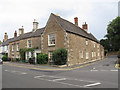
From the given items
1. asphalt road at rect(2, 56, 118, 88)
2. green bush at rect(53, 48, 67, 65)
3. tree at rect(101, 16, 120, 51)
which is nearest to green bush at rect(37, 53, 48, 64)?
→ green bush at rect(53, 48, 67, 65)

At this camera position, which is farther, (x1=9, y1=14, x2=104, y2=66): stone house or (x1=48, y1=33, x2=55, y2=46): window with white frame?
(x1=48, y1=33, x2=55, y2=46): window with white frame

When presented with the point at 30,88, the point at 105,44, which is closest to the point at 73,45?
the point at 30,88

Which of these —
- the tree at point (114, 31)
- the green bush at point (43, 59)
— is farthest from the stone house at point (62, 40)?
the tree at point (114, 31)

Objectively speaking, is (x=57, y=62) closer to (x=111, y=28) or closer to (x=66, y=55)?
Result: (x=66, y=55)

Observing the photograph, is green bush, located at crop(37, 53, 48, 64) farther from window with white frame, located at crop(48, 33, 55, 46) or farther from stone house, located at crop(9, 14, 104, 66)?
window with white frame, located at crop(48, 33, 55, 46)

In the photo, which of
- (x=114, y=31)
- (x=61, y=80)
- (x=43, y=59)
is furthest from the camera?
(x=114, y=31)

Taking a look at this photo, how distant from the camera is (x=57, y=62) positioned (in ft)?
57.8

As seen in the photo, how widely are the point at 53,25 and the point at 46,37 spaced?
9.48 feet

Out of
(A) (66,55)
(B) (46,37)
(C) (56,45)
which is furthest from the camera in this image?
(B) (46,37)

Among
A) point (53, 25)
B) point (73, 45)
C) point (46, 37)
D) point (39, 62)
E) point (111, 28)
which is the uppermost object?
point (111, 28)

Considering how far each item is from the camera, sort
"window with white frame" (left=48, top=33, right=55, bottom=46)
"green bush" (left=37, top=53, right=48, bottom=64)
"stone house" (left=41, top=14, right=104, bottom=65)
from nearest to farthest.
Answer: "stone house" (left=41, top=14, right=104, bottom=65) < "green bush" (left=37, top=53, right=48, bottom=64) < "window with white frame" (left=48, top=33, right=55, bottom=46)

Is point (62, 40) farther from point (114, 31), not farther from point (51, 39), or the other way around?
point (114, 31)

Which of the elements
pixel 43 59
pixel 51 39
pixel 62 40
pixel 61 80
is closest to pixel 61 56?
pixel 62 40

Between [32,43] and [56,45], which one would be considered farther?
[32,43]
